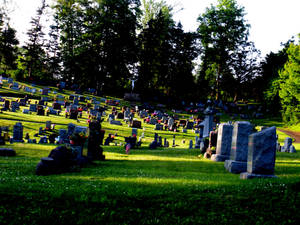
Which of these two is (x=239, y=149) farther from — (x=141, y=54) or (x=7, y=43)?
(x=7, y=43)

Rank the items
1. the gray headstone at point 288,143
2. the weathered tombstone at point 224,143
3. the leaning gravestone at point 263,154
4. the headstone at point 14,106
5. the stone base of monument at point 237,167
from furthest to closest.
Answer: the headstone at point 14,106 → the gray headstone at point 288,143 → the weathered tombstone at point 224,143 → the stone base of monument at point 237,167 → the leaning gravestone at point 263,154

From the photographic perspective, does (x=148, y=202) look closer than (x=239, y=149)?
Yes

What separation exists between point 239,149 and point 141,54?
168 ft

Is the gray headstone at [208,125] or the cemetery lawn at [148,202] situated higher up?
the gray headstone at [208,125]

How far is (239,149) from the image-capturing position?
10617mm

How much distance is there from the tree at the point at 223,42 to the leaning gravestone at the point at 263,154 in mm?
51012

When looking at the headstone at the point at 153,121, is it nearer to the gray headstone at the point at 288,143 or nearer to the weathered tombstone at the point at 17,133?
the gray headstone at the point at 288,143

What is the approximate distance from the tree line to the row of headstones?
43.2 m

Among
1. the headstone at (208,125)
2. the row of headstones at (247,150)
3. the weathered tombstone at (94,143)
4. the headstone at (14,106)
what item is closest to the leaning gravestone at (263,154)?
the row of headstones at (247,150)

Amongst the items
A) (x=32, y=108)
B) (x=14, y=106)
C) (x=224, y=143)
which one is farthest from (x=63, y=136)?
(x=14, y=106)

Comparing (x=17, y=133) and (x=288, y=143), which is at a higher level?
(x=288, y=143)

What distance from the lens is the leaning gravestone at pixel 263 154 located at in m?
8.46

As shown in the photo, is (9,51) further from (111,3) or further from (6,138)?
(6,138)

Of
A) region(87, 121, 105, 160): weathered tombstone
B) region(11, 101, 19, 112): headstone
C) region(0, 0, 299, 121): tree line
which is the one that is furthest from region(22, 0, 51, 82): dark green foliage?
region(87, 121, 105, 160): weathered tombstone
